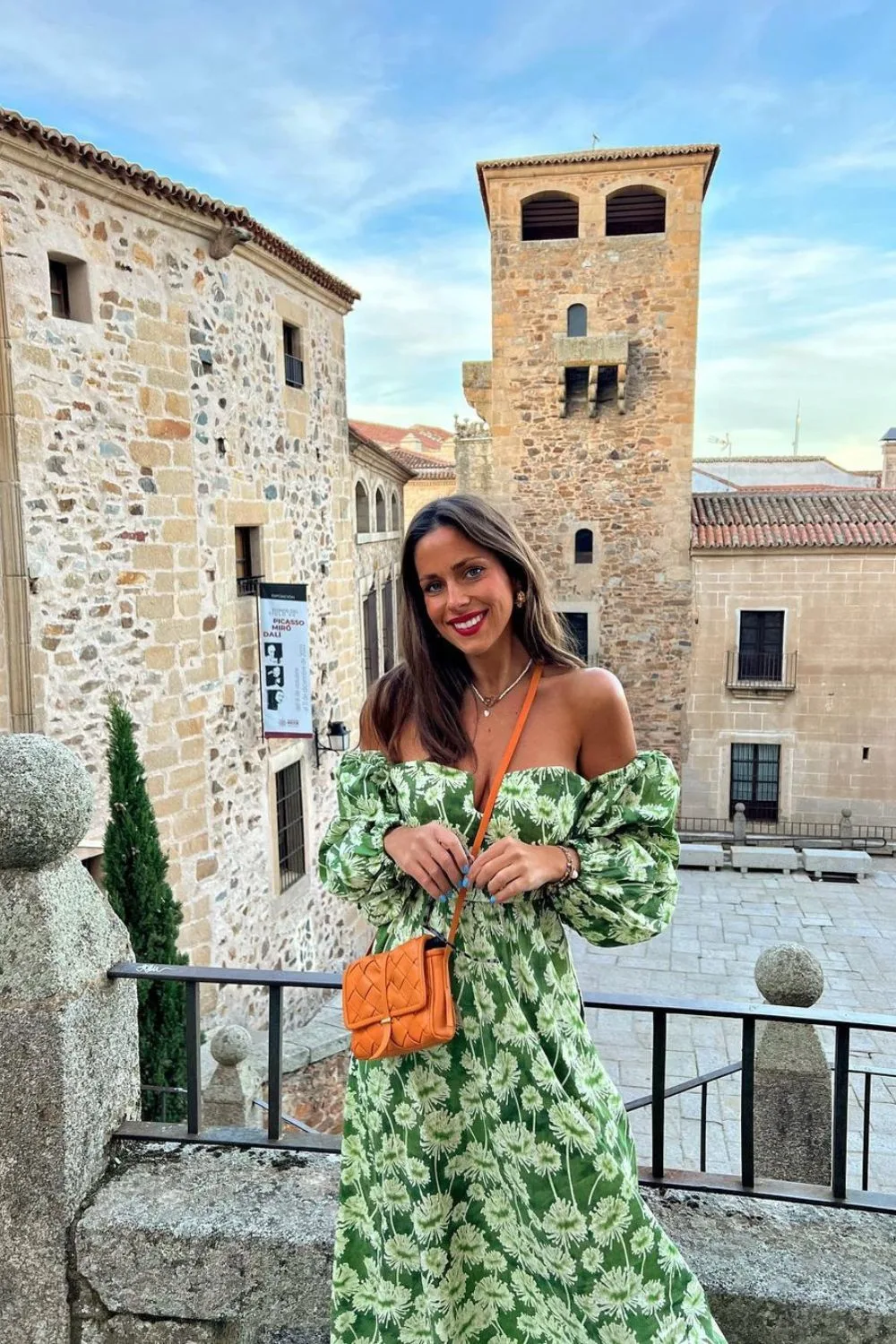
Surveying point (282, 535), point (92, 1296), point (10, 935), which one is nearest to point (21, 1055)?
point (10, 935)

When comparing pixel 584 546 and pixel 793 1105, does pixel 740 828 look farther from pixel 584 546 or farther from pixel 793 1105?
pixel 793 1105

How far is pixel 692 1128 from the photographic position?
7871 mm

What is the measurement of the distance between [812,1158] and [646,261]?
57.3ft

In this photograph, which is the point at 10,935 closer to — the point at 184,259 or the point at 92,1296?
the point at 92,1296

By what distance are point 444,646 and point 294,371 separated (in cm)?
877

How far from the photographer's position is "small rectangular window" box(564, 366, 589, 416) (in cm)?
1836

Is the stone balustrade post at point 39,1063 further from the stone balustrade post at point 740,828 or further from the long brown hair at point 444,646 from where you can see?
the stone balustrade post at point 740,828

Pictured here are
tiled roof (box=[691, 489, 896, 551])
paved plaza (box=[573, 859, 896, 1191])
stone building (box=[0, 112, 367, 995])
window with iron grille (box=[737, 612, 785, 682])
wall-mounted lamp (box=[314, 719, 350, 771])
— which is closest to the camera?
stone building (box=[0, 112, 367, 995])

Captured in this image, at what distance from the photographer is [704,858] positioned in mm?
15250

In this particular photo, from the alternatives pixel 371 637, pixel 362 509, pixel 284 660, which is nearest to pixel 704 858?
pixel 371 637

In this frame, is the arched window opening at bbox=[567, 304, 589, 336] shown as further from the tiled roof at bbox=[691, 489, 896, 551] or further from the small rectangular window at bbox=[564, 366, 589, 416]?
the tiled roof at bbox=[691, 489, 896, 551]

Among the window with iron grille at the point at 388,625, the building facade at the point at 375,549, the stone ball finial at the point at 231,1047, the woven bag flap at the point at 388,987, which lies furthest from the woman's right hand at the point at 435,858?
the window with iron grille at the point at 388,625

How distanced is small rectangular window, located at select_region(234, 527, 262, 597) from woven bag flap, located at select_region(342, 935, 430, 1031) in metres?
7.46

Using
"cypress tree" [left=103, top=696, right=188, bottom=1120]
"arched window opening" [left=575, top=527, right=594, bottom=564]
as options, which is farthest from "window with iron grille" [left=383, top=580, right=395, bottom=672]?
"cypress tree" [left=103, top=696, right=188, bottom=1120]
